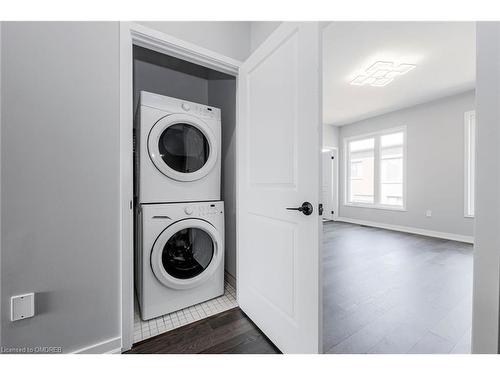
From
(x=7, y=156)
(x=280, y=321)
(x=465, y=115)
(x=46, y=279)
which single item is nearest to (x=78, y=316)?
(x=46, y=279)

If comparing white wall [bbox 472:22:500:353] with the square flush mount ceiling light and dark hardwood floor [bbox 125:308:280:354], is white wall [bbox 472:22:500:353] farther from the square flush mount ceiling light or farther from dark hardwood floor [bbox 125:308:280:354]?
the square flush mount ceiling light

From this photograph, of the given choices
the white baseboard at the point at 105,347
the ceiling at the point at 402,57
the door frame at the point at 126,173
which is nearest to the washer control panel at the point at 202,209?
the door frame at the point at 126,173

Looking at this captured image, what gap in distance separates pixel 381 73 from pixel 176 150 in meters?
3.13

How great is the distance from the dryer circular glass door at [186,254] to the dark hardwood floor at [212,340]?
30cm

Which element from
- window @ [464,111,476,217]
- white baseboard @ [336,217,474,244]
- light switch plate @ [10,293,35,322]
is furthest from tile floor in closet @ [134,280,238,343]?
window @ [464,111,476,217]

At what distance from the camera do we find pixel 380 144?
492cm

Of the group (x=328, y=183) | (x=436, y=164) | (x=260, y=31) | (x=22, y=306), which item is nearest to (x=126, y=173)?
(x=22, y=306)

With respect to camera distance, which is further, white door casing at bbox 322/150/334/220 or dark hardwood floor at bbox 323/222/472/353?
white door casing at bbox 322/150/334/220

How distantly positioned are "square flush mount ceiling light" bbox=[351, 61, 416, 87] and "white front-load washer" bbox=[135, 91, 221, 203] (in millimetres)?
2506

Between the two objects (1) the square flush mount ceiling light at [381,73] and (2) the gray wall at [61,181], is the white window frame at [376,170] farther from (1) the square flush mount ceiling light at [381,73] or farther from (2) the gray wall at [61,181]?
(2) the gray wall at [61,181]

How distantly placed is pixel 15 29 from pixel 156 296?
1644 millimetres

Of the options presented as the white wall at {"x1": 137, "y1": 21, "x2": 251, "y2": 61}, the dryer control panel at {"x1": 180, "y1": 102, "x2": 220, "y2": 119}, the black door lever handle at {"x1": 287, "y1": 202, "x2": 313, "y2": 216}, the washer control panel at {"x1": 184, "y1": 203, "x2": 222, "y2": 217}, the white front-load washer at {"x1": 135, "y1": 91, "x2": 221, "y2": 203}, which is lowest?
the washer control panel at {"x1": 184, "y1": 203, "x2": 222, "y2": 217}

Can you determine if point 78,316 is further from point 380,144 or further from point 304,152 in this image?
point 380,144

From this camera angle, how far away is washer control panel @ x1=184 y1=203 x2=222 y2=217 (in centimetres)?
160
